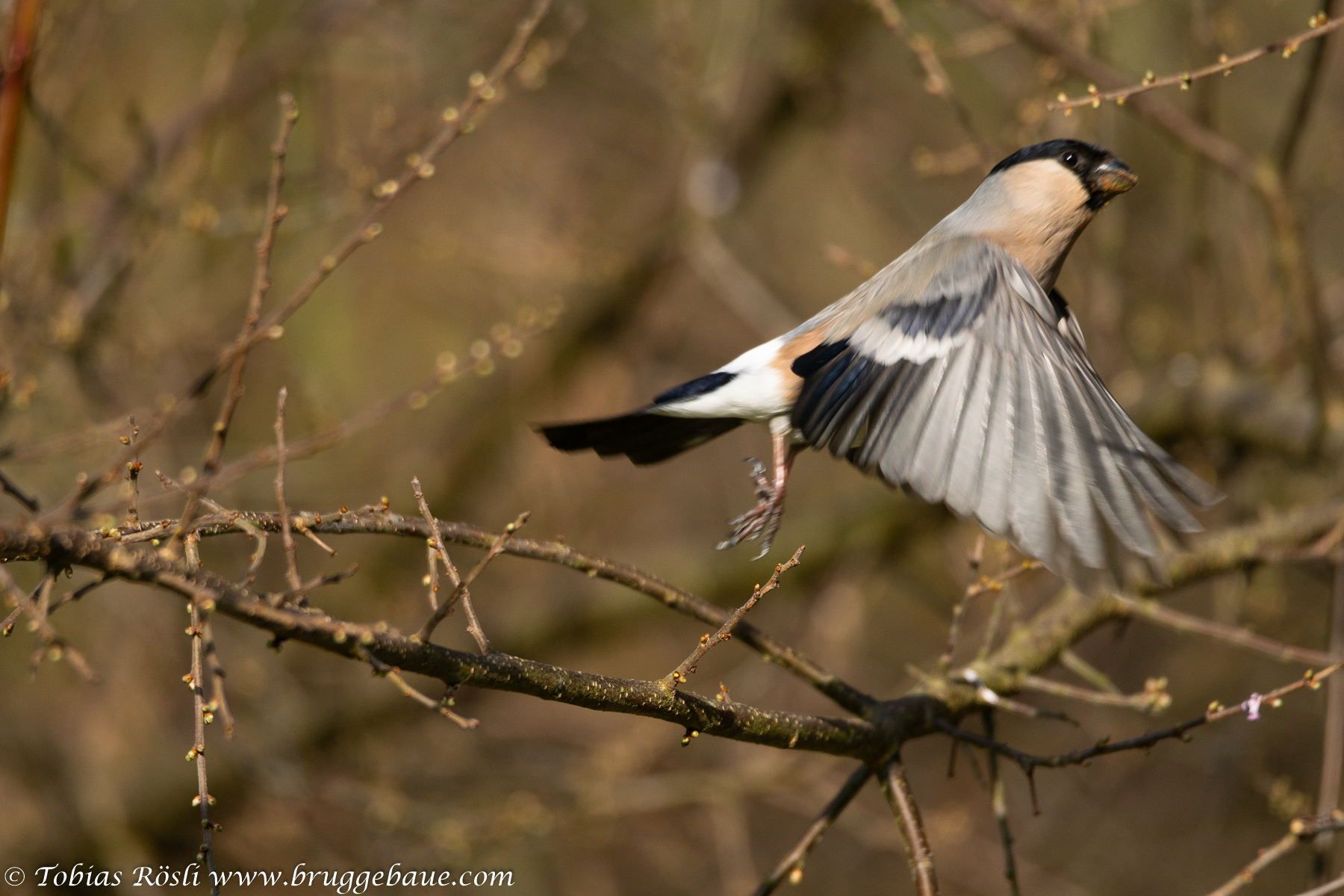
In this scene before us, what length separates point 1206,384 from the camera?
3.33 metres

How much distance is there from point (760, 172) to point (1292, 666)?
3181 millimetres

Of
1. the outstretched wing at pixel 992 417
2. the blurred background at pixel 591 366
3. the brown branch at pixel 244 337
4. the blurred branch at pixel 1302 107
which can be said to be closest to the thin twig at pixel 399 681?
the brown branch at pixel 244 337

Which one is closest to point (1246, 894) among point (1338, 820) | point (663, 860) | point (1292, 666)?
point (1292, 666)

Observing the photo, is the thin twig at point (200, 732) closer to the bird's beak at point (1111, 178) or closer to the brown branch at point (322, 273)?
the brown branch at point (322, 273)

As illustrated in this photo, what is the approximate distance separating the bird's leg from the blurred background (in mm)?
654

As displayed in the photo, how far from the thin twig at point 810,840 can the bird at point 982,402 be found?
438mm

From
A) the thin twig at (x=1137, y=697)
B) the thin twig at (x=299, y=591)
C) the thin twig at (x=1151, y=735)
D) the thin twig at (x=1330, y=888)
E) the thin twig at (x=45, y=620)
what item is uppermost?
the thin twig at (x=1137, y=697)

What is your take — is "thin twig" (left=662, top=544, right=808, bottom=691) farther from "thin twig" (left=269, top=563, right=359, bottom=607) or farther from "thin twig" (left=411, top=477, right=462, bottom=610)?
"thin twig" (left=269, top=563, right=359, bottom=607)

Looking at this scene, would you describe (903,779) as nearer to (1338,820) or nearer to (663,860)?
(1338,820)

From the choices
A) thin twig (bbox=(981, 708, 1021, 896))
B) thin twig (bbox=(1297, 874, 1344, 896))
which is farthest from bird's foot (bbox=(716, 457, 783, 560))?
thin twig (bbox=(1297, 874, 1344, 896))

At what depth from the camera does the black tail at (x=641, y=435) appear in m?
2.39

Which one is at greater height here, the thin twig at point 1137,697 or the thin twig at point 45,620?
the thin twig at point 1137,697

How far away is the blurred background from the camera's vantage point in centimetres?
330

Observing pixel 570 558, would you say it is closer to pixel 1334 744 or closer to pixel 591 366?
pixel 1334 744
